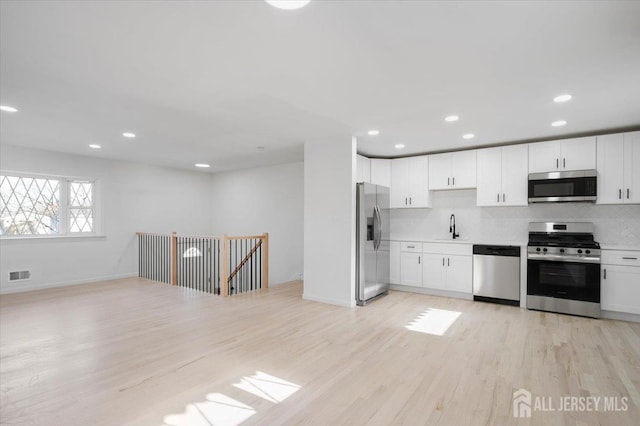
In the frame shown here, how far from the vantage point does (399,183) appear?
5965mm

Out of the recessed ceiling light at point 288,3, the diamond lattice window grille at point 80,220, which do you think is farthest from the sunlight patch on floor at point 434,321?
the diamond lattice window grille at point 80,220

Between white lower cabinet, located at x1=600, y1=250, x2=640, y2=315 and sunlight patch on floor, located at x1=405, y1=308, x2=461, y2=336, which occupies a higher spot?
white lower cabinet, located at x1=600, y1=250, x2=640, y2=315

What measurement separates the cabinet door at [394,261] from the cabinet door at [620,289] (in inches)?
109

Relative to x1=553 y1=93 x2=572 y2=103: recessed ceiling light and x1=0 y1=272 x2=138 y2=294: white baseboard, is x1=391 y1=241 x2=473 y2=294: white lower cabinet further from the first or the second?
x1=0 y1=272 x2=138 y2=294: white baseboard

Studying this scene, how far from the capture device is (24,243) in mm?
5664

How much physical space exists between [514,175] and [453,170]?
908 mm

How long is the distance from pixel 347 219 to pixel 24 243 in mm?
5760

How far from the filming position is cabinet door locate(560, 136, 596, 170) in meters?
4.39

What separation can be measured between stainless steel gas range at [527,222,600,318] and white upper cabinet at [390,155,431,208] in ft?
6.05

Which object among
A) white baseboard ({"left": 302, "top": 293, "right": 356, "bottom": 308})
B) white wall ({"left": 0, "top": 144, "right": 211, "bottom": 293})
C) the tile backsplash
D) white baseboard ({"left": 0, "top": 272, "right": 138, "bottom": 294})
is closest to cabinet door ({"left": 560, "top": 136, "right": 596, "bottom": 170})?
the tile backsplash

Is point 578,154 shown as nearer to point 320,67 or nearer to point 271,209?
point 320,67

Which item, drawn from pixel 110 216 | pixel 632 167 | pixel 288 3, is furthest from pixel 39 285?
pixel 632 167

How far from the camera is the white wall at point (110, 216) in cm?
568

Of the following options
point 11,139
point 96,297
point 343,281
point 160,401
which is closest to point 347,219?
point 343,281
